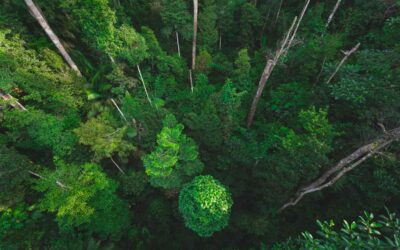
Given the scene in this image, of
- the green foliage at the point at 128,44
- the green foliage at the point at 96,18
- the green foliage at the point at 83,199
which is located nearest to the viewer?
the green foliage at the point at 83,199

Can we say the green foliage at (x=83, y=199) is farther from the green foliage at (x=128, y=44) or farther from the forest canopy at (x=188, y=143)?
the green foliage at (x=128, y=44)

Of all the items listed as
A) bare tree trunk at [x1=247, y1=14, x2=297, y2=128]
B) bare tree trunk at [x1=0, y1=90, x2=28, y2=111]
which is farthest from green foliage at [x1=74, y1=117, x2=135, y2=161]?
bare tree trunk at [x1=247, y1=14, x2=297, y2=128]

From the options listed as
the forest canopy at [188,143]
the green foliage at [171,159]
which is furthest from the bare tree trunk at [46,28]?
the green foliage at [171,159]

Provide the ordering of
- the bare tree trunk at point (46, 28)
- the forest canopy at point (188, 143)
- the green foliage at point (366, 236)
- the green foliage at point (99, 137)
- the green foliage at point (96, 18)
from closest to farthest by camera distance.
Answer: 1. the green foliage at point (366, 236)
2. the forest canopy at point (188, 143)
3. the green foliage at point (99, 137)
4. the green foliage at point (96, 18)
5. the bare tree trunk at point (46, 28)

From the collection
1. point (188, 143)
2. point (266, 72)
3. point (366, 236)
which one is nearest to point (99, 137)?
point (188, 143)

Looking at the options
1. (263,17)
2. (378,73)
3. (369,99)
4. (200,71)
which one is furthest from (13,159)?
(263,17)
